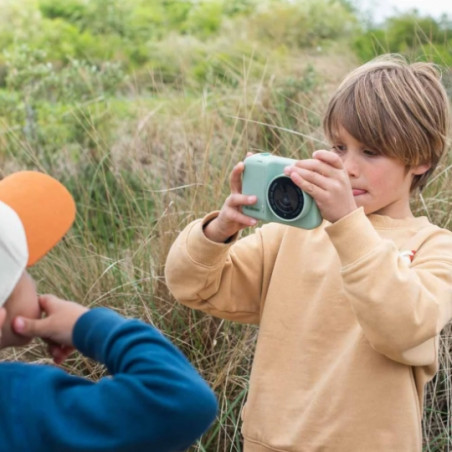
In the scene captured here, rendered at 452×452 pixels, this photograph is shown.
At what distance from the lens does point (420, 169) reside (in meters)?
2.24

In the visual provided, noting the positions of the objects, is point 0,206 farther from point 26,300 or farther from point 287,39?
point 287,39

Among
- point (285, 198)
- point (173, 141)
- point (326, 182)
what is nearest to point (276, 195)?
point (285, 198)

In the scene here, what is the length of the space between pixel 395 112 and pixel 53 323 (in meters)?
1.03

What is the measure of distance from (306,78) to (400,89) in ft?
10.5

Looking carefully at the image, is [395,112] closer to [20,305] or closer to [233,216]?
[233,216]

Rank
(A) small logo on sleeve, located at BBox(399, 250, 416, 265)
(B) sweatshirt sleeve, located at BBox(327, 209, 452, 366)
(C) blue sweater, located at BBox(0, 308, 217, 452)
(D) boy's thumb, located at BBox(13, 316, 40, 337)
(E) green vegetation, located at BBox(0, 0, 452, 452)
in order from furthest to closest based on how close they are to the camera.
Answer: (E) green vegetation, located at BBox(0, 0, 452, 452) < (A) small logo on sleeve, located at BBox(399, 250, 416, 265) < (B) sweatshirt sleeve, located at BBox(327, 209, 452, 366) < (D) boy's thumb, located at BBox(13, 316, 40, 337) < (C) blue sweater, located at BBox(0, 308, 217, 452)

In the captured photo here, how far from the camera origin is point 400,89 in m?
2.21

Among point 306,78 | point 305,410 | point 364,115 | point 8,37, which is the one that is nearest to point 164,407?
point 305,410

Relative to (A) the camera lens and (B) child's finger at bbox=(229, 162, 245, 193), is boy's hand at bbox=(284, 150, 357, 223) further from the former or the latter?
(B) child's finger at bbox=(229, 162, 245, 193)

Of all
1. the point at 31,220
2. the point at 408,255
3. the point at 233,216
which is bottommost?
the point at 408,255

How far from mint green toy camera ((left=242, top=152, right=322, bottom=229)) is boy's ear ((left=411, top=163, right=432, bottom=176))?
39cm

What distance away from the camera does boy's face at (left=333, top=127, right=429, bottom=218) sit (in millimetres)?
2141

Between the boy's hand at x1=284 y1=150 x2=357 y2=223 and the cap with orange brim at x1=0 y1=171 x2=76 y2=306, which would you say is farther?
the boy's hand at x1=284 y1=150 x2=357 y2=223

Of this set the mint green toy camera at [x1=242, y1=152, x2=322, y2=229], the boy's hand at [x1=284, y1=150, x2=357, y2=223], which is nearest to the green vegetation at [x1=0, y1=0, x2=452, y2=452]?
the mint green toy camera at [x1=242, y1=152, x2=322, y2=229]
